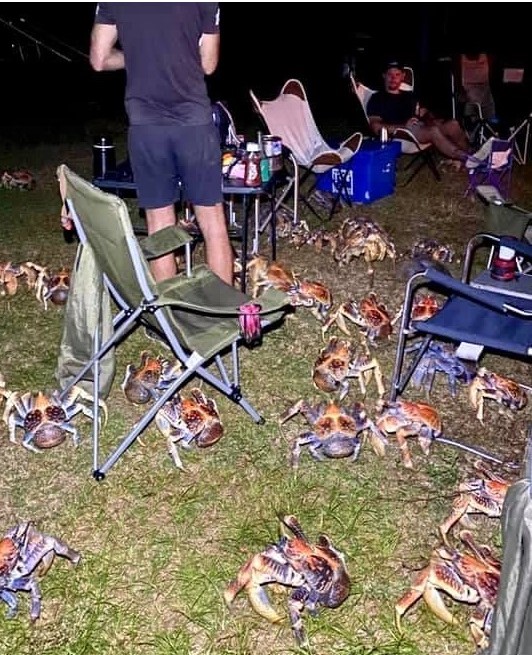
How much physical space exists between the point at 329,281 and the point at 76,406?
2.27 m

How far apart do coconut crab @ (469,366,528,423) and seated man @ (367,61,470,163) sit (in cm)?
410

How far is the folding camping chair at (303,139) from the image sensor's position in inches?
241

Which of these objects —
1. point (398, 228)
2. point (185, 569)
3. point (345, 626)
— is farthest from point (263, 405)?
point (398, 228)

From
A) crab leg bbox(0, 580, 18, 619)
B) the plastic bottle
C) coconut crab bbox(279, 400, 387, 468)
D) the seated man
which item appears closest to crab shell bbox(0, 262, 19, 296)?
the plastic bottle

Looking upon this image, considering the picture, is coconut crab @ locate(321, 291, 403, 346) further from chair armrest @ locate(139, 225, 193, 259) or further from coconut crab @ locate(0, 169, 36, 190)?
coconut crab @ locate(0, 169, 36, 190)

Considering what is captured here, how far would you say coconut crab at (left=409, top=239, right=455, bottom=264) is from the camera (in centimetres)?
540


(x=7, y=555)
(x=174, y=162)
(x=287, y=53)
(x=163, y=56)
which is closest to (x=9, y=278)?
(x=174, y=162)

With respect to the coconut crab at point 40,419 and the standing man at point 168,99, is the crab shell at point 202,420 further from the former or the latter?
the standing man at point 168,99

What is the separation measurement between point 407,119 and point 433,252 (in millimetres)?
2384

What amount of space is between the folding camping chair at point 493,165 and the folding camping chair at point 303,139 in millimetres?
1083

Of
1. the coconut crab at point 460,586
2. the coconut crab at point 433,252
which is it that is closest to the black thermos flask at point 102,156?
the coconut crab at point 433,252

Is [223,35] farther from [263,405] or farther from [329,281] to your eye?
[263,405]

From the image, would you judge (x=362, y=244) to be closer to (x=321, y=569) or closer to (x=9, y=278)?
(x=9, y=278)

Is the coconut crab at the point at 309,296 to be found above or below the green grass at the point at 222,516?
above
